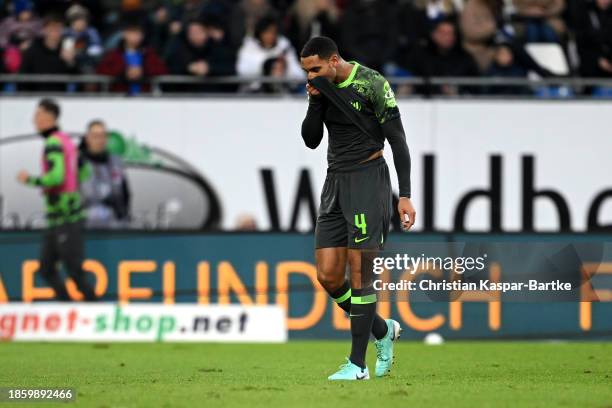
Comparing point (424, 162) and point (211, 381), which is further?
point (424, 162)

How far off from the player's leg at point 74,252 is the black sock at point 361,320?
727 cm

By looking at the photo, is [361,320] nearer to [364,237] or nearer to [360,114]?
[364,237]

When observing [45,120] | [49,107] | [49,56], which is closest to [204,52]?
[49,56]

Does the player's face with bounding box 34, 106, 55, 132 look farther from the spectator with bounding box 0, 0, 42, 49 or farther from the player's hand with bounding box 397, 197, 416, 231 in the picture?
the player's hand with bounding box 397, 197, 416, 231

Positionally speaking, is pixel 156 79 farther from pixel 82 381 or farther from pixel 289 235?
pixel 82 381

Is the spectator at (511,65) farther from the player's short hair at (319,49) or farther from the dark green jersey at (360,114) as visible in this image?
the player's short hair at (319,49)

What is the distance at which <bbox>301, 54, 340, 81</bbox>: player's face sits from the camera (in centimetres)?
953

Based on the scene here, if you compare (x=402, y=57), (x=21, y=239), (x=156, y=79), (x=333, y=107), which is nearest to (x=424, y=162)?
(x=402, y=57)

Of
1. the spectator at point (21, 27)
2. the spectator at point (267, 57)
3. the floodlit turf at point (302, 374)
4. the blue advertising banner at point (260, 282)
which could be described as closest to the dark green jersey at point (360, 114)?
the floodlit turf at point (302, 374)

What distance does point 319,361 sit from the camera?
12680mm

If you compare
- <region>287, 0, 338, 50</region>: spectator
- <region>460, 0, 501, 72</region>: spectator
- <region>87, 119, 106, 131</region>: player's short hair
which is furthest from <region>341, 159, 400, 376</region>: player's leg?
<region>460, 0, 501, 72</region>: spectator

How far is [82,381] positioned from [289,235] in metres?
7.00

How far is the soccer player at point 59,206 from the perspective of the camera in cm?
1625

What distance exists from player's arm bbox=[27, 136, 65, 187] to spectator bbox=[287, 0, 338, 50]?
3.52 m
